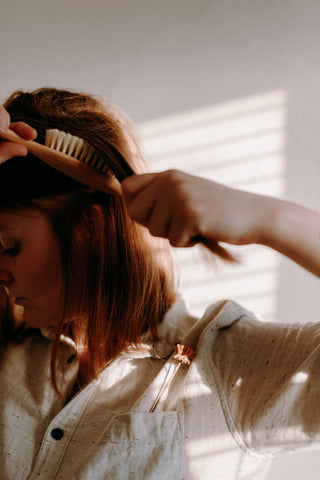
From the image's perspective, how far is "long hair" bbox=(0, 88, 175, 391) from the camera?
0.65 meters

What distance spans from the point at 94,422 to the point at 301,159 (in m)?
0.63

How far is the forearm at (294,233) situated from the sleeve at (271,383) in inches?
5.1

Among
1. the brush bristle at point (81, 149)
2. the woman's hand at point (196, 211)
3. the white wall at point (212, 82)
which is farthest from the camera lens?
the white wall at point (212, 82)

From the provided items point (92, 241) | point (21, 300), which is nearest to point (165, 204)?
point (92, 241)

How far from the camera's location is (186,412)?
604 millimetres

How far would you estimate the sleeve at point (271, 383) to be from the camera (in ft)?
1.69

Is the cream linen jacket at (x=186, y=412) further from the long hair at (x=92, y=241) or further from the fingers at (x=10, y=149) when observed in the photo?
the fingers at (x=10, y=149)

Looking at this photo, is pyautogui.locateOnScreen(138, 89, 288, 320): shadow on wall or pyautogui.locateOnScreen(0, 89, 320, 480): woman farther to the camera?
pyautogui.locateOnScreen(138, 89, 288, 320): shadow on wall

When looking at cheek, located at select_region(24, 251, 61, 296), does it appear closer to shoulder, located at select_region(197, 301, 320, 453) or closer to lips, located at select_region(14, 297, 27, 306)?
lips, located at select_region(14, 297, 27, 306)

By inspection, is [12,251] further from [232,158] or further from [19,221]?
[232,158]

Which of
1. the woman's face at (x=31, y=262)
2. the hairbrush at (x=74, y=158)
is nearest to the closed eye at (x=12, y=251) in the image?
the woman's face at (x=31, y=262)

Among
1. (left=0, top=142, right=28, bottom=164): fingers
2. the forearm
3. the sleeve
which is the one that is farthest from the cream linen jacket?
(left=0, top=142, right=28, bottom=164): fingers

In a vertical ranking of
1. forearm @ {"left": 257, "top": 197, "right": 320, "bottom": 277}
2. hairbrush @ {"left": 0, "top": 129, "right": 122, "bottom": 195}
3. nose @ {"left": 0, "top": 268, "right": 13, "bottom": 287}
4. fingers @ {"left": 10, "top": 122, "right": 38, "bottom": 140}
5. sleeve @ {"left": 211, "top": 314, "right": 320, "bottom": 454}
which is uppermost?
fingers @ {"left": 10, "top": 122, "right": 38, "bottom": 140}

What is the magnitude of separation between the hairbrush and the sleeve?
11.1 inches
